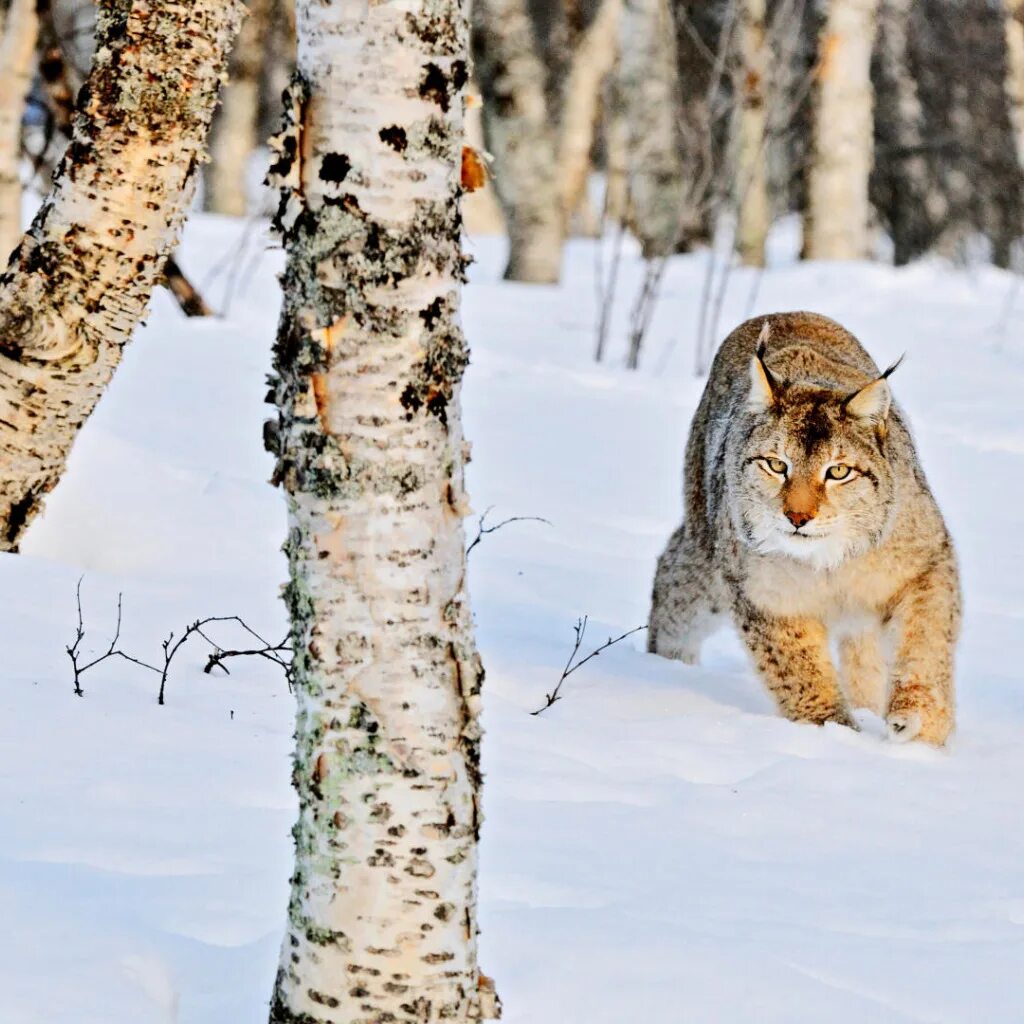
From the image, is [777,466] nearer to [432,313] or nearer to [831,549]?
[831,549]

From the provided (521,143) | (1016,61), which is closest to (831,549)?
(521,143)

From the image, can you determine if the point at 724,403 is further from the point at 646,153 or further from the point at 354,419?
the point at 646,153

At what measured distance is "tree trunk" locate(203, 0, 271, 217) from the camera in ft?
59.5

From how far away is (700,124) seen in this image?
1808cm

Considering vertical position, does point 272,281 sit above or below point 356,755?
below

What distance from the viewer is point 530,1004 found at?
89.3 inches

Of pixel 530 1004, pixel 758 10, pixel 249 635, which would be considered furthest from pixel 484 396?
pixel 758 10

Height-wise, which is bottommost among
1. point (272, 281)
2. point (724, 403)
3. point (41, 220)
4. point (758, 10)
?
point (272, 281)

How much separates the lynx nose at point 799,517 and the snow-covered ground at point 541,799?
500 millimetres

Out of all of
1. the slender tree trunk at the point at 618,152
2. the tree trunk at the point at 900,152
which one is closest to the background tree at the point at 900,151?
the tree trunk at the point at 900,152

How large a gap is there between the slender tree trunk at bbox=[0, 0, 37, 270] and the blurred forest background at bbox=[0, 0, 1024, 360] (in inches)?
0.4

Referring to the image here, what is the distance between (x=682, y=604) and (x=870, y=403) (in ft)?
3.11

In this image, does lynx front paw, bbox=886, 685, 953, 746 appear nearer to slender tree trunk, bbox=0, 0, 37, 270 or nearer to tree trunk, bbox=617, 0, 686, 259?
slender tree trunk, bbox=0, 0, 37, 270

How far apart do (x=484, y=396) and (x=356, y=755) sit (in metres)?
6.35
